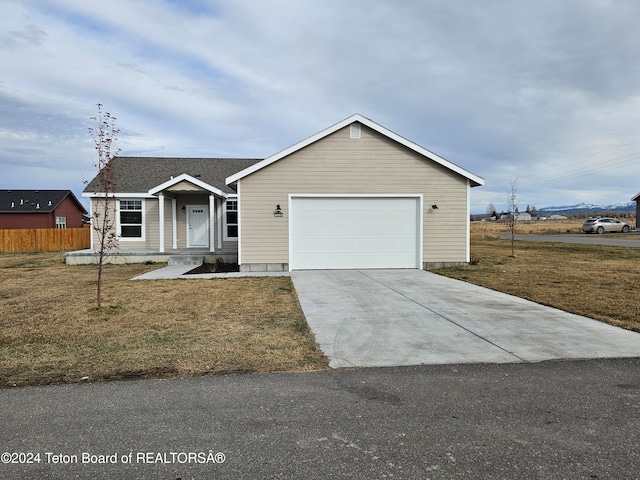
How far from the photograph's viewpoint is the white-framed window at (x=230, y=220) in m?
18.7

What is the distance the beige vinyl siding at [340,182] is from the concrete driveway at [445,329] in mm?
4044

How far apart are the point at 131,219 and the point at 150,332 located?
1386cm

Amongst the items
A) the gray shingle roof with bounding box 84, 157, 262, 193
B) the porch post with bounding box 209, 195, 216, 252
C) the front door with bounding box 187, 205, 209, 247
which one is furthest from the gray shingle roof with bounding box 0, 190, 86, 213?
the porch post with bounding box 209, 195, 216, 252

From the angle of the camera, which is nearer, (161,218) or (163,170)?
(161,218)

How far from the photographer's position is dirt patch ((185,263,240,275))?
13.9m

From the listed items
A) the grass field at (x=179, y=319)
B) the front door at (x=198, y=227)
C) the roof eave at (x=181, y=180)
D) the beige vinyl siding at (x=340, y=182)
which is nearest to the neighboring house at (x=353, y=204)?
the beige vinyl siding at (x=340, y=182)

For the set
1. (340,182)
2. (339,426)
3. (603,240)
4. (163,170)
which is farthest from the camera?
(603,240)

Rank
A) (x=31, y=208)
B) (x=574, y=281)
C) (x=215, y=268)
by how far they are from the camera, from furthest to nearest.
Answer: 1. (x=31, y=208)
2. (x=215, y=268)
3. (x=574, y=281)

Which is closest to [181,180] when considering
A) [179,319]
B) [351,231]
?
[351,231]

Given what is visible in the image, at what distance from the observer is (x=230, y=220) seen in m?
18.8

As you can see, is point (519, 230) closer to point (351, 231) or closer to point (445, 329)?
point (351, 231)

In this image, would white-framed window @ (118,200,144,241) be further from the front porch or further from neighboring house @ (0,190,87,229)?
neighboring house @ (0,190,87,229)

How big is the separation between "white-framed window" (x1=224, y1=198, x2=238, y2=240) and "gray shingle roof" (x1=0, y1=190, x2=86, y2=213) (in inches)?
924

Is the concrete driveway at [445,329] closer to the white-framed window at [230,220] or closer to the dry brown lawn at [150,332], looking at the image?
the dry brown lawn at [150,332]
